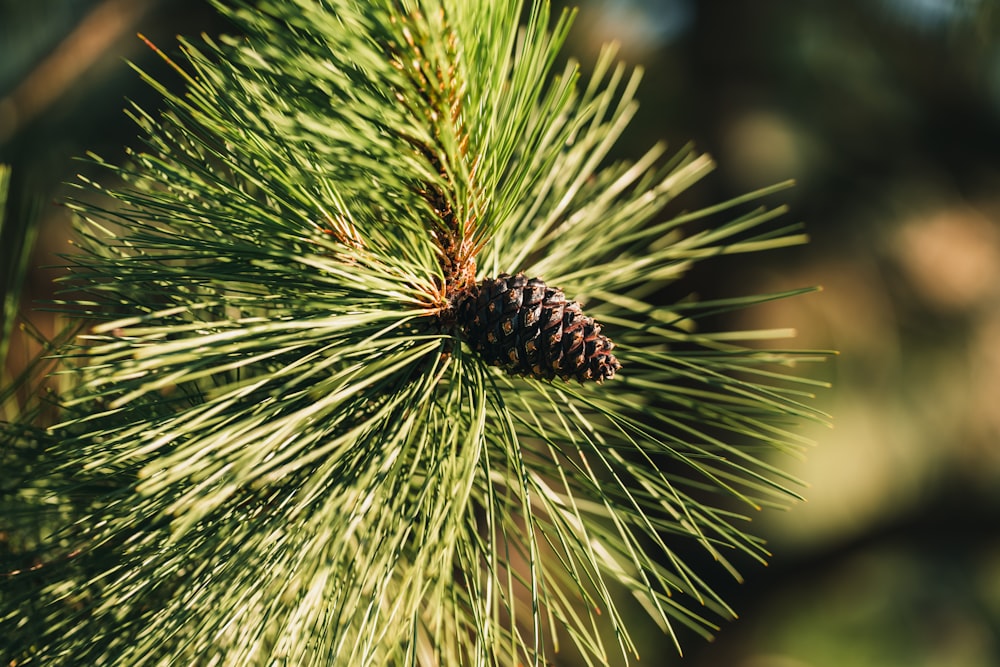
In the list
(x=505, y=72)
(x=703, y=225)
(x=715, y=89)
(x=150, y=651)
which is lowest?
(x=150, y=651)

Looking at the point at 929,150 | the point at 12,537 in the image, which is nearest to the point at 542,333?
the point at 12,537

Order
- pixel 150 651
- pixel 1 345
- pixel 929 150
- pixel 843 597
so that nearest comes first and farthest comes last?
1. pixel 150 651
2. pixel 1 345
3. pixel 929 150
4. pixel 843 597

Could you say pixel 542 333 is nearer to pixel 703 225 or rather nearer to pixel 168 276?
pixel 168 276

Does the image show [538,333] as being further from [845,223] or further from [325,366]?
[845,223]

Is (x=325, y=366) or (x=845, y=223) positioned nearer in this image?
(x=325, y=366)

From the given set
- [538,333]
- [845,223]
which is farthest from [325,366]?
[845,223]

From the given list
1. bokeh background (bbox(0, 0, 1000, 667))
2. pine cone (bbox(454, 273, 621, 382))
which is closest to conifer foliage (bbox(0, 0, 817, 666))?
pine cone (bbox(454, 273, 621, 382))
